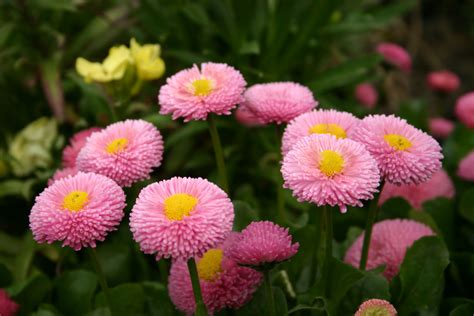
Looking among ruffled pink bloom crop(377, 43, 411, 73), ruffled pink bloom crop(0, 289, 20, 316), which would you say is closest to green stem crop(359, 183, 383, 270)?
ruffled pink bloom crop(0, 289, 20, 316)

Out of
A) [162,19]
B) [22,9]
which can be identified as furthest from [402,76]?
[22,9]

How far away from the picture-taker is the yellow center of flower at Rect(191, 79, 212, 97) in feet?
2.94

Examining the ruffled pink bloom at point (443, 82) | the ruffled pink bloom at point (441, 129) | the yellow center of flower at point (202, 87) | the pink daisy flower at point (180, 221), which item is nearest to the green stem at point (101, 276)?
the pink daisy flower at point (180, 221)

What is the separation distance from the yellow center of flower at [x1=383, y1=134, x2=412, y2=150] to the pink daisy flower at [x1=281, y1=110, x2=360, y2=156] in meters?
0.06

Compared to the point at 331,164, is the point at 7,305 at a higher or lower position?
lower

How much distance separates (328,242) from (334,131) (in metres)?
0.16

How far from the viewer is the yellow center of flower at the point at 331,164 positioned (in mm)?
742

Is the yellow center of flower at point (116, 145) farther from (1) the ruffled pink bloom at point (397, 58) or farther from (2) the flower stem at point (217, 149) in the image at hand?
(1) the ruffled pink bloom at point (397, 58)

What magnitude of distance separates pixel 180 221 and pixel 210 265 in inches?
8.7

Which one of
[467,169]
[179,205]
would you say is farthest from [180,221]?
[467,169]

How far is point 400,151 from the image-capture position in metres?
0.81

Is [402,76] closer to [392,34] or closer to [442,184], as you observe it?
[392,34]

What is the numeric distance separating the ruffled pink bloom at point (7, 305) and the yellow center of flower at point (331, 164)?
0.60 metres

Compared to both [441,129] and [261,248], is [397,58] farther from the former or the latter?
[261,248]
